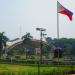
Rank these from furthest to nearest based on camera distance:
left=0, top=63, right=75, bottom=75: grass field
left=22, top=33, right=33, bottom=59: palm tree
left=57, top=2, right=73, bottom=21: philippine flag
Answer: left=22, top=33, right=33, bottom=59: palm tree
left=0, top=63, right=75, bottom=75: grass field
left=57, top=2, right=73, bottom=21: philippine flag

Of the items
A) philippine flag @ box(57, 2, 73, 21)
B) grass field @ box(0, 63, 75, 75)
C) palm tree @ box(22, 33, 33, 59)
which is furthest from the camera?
palm tree @ box(22, 33, 33, 59)

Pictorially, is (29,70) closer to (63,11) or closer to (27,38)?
(63,11)

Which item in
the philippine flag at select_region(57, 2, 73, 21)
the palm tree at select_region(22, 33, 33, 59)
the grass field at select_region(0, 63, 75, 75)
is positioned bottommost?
the grass field at select_region(0, 63, 75, 75)

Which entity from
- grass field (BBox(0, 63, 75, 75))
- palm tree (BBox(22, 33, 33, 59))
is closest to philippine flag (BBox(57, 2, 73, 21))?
grass field (BBox(0, 63, 75, 75))

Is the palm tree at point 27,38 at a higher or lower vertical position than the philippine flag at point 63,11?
higher

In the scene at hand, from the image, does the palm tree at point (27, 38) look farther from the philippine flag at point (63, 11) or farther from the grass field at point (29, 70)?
the philippine flag at point (63, 11)

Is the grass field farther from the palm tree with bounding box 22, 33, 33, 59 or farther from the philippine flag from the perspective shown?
the palm tree with bounding box 22, 33, 33, 59

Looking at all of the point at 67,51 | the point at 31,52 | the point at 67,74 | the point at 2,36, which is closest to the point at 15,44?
the point at 31,52

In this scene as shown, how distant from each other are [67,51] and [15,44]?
19.4 meters

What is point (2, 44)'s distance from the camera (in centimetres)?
8594

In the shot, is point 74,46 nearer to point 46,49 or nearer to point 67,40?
point 67,40

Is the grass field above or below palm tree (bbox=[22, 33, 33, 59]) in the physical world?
below

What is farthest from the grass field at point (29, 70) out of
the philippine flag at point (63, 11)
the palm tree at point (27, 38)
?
the palm tree at point (27, 38)

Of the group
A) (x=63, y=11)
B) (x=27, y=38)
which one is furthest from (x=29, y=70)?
(x=27, y=38)
